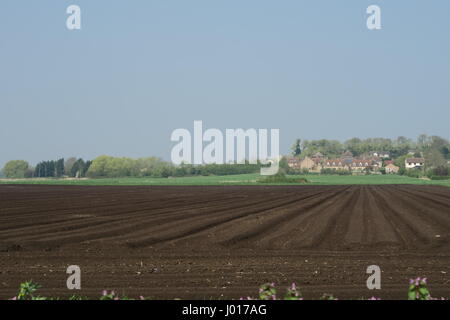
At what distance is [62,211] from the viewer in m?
31.6

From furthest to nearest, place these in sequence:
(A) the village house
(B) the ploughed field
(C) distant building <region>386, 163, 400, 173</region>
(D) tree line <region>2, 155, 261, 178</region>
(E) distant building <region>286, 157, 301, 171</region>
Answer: (E) distant building <region>286, 157, 301, 171</region>
(C) distant building <region>386, 163, 400, 173</region>
(A) the village house
(D) tree line <region>2, 155, 261, 178</region>
(B) the ploughed field

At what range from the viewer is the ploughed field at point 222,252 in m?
11.7

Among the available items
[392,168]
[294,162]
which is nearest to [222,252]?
[294,162]

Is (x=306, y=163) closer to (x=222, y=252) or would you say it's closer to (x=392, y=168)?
(x=392, y=168)

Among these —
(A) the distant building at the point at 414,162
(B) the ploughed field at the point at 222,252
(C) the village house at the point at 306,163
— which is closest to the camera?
(B) the ploughed field at the point at 222,252

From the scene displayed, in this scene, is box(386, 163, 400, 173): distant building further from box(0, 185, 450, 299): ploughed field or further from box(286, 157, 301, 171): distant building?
box(0, 185, 450, 299): ploughed field

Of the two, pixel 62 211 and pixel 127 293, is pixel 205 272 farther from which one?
pixel 62 211

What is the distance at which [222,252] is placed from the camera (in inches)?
668

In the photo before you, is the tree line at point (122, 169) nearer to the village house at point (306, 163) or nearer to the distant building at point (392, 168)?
the village house at point (306, 163)

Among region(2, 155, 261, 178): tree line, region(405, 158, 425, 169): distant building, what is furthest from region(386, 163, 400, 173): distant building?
region(2, 155, 261, 178): tree line

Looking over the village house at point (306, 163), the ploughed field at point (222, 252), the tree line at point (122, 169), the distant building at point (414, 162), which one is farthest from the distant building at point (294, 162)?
the ploughed field at point (222, 252)

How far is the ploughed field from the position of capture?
11656 mm

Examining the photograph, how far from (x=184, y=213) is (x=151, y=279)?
18.1 metres
